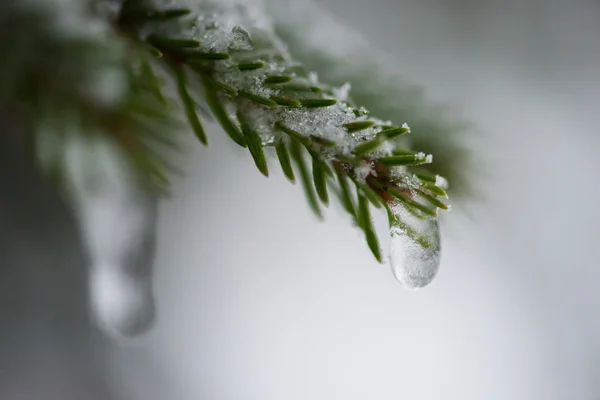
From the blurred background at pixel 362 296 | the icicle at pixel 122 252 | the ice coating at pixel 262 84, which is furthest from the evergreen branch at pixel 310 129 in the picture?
the blurred background at pixel 362 296

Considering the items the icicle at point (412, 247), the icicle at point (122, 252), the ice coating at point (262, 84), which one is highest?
the ice coating at point (262, 84)

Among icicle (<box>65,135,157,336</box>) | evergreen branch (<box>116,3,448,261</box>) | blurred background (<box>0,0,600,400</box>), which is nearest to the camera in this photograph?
evergreen branch (<box>116,3,448,261</box>)

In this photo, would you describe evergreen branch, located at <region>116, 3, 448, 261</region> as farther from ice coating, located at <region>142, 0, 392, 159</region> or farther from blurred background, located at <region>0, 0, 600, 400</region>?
blurred background, located at <region>0, 0, 600, 400</region>

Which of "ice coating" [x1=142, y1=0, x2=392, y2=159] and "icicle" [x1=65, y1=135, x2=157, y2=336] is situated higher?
"ice coating" [x1=142, y1=0, x2=392, y2=159]

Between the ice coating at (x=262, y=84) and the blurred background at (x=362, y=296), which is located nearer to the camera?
the ice coating at (x=262, y=84)

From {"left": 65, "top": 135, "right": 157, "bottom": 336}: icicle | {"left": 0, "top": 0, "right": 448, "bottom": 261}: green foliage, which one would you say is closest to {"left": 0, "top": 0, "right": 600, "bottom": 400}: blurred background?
{"left": 65, "top": 135, "right": 157, "bottom": 336}: icicle

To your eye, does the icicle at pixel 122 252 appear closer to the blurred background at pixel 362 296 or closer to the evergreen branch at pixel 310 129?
the evergreen branch at pixel 310 129
